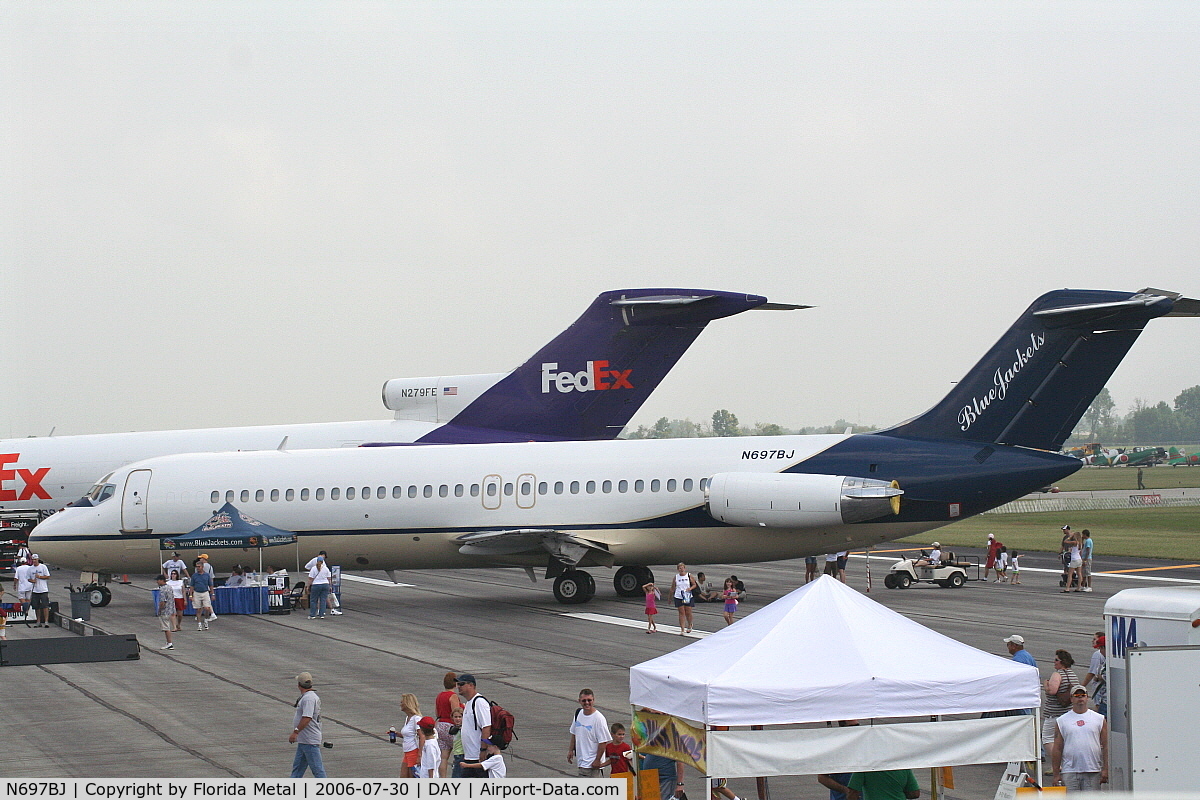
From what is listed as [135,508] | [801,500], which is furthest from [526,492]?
[135,508]

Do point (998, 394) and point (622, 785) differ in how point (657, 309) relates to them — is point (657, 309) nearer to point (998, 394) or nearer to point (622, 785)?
point (998, 394)

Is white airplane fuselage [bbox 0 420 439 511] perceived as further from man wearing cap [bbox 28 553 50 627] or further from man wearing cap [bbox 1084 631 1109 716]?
man wearing cap [bbox 1084 631 1109 716]

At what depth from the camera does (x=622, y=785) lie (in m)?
7.16

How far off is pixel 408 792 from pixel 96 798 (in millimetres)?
1812

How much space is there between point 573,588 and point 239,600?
7.61 meters

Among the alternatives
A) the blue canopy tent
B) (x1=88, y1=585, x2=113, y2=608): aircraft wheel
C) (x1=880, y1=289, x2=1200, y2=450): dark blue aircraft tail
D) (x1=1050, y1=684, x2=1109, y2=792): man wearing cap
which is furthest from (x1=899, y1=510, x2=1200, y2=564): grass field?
(x1=1050, y1=684, x2=1109, y2=792): man wearing cap

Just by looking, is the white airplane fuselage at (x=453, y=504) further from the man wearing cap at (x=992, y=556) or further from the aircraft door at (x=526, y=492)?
the man wearing cap at (x=992, y=556)

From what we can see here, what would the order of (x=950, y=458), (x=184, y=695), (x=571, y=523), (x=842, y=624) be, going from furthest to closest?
(x=571, y=523) → (x=950, y=458) → (x=184, y=695) → (x=842, y=624)

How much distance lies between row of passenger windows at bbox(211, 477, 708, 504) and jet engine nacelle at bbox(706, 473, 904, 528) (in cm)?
102

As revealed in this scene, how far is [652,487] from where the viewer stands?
2775cm

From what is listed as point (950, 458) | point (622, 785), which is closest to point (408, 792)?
point (622, 785)

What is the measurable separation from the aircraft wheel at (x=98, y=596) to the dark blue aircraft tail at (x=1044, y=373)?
19.7m

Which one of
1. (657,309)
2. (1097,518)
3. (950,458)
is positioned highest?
(657,309)

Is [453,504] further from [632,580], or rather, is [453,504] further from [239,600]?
[239,600]
